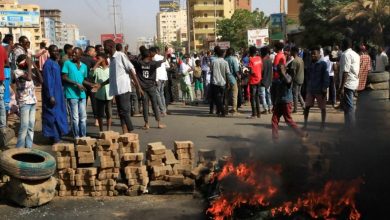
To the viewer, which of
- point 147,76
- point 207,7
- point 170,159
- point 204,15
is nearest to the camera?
point 170,159

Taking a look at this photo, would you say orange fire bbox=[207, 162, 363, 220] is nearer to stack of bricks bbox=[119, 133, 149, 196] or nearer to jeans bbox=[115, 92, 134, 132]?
stack of bricks bbox=[119, 133, 149, 196]

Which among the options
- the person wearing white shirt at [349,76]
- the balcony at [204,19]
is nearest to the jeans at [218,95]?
the person wearing white shirt at [349,76]

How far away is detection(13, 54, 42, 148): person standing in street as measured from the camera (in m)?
7.34

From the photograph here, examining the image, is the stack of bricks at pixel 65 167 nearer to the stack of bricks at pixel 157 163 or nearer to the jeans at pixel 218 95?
the stack of bricks at pixel 157 163

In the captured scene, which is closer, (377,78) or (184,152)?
(184,152)

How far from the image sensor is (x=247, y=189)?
4.75m

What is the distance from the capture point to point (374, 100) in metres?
8.17

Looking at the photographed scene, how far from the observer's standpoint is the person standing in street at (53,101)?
8.23m

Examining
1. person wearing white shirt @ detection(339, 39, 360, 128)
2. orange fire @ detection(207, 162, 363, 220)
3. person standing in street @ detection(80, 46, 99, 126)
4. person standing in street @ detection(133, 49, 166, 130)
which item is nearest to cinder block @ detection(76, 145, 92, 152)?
orange fire @ detection(207, 162, 363, 220)

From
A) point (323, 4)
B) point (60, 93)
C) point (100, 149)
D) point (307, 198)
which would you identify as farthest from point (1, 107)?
point (323, 4)

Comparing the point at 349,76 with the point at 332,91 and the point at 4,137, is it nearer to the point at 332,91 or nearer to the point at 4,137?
the point at 332,91

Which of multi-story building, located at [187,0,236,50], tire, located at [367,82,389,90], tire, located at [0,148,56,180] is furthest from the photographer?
multi-story building, located at [187,0,236,50]

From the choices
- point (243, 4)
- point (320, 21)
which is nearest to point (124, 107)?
point (320, 21)

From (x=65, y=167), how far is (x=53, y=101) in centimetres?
236
